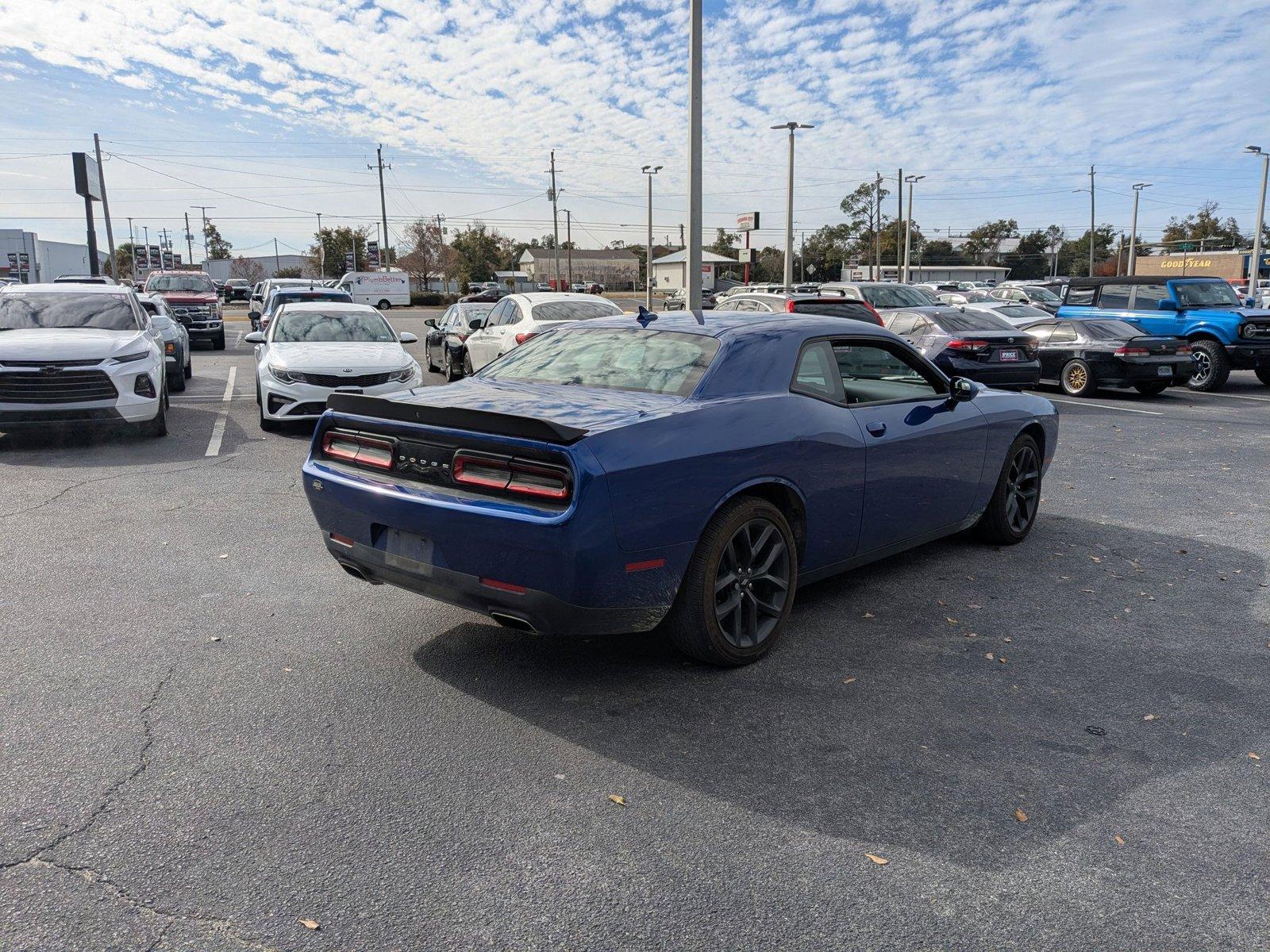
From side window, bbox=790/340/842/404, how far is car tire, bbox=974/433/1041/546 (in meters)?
1.82

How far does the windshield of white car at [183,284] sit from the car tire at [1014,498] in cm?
2359

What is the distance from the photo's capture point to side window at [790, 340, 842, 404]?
4.72 m

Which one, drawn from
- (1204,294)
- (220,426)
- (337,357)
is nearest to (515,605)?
(337,357)

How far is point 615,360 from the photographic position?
4855 millimetres

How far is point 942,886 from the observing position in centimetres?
273

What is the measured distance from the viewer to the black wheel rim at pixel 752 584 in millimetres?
4156

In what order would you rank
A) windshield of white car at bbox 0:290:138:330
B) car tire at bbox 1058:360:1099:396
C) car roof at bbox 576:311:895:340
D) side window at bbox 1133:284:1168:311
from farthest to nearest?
side window at bbox 1133:284:1168:311, car tire at bbox 1058:360:1099:396, windshield of white car at bbox 0:290:138:330, car roof at bbox 576:311:895:340

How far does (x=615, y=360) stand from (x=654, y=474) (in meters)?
1.26

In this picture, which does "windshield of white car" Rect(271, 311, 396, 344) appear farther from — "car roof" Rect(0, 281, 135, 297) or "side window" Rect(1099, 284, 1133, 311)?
"side window" Rect(1099, 284, 1133, 311)

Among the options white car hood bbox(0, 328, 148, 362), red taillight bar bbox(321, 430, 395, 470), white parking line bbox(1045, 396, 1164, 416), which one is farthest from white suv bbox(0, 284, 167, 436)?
white parking line bbox(1045, 396, 1164, 416)

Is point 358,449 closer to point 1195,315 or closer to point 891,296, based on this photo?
point 891,296

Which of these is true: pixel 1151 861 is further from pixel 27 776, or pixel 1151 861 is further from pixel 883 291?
pixel 883 291

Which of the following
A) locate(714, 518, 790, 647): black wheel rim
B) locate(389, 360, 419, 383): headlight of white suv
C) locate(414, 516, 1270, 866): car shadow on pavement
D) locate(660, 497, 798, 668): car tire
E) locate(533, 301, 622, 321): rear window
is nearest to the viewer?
locate(414, 516, 1270, 866): car shadow on pavement

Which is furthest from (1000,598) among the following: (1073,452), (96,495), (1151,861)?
(96,495)
